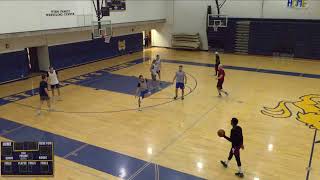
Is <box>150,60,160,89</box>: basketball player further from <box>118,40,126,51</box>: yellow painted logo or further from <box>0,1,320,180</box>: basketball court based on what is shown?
<box>118,40,126,51</box>: yellow painted logo

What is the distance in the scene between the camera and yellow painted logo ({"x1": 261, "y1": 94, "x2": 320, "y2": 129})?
12278 mm

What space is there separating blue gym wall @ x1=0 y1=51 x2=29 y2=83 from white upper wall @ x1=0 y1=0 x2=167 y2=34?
2294 mm

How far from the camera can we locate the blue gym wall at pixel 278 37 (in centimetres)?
2414

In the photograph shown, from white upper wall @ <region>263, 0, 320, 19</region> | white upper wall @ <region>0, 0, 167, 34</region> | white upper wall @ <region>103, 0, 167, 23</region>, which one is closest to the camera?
white upper wall @ <region>0, 0, 167, 34</region>

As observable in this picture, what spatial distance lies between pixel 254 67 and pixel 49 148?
697 inches

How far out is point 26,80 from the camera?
18.5 m

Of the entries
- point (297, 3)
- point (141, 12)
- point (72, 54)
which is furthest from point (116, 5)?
point (297, 3)

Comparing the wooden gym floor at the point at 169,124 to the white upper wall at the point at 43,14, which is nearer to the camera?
the wooden gym floor at the point at 169,124

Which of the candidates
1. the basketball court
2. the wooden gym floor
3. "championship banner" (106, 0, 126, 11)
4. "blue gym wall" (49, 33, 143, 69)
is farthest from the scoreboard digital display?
"championship banner" (106, 0, 126, 11)

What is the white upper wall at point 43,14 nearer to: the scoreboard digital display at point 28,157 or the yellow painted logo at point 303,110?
the scoreboard digital display at point 28,157

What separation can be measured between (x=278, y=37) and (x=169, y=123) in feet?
55.9

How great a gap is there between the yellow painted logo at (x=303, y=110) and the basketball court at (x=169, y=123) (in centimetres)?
4

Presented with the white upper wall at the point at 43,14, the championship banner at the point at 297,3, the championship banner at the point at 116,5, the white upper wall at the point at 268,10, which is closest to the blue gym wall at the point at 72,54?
the white upper wall at the point at 43,14

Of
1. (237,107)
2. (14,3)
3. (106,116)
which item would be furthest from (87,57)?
(237,107)
